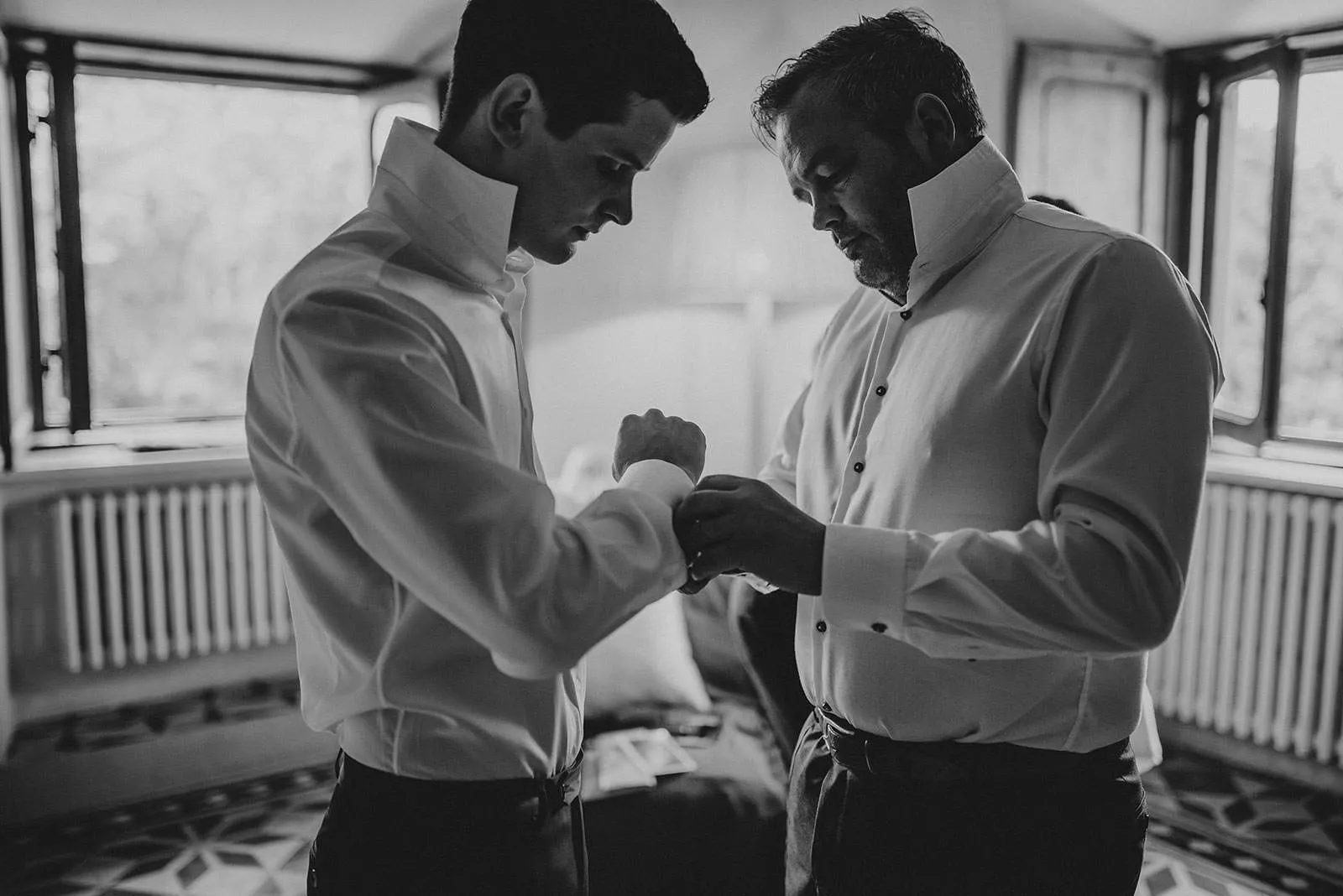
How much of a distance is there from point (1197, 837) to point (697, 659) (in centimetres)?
153

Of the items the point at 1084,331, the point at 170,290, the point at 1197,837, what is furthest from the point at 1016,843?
the point at 170,290

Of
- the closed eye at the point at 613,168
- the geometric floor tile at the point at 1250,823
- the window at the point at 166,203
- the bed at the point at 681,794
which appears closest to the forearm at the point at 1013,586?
the closed eye at the point at 613,168

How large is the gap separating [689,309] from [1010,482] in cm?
299

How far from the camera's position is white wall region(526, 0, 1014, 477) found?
364cm

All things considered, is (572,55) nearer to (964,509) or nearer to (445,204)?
(445,204)

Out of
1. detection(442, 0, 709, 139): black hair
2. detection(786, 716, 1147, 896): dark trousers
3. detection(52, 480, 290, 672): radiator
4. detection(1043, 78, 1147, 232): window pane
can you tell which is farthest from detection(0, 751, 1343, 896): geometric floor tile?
detection(442, 0, 709, 139): black hair

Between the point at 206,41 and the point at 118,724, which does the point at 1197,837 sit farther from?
the point at 206,41

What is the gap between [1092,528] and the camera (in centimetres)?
94

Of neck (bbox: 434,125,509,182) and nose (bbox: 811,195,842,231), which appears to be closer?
neck (bbox: 434,125,509,182)

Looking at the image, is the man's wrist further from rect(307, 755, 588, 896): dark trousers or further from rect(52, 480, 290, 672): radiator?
rect(52, 480, 290, 672): radiator

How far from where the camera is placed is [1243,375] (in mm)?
3760

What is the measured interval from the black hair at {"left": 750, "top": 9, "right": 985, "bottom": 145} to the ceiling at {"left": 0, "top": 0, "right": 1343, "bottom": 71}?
2.61 metres

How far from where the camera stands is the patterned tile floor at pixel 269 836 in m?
2.71

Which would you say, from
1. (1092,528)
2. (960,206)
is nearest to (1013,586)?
(1092,528)
